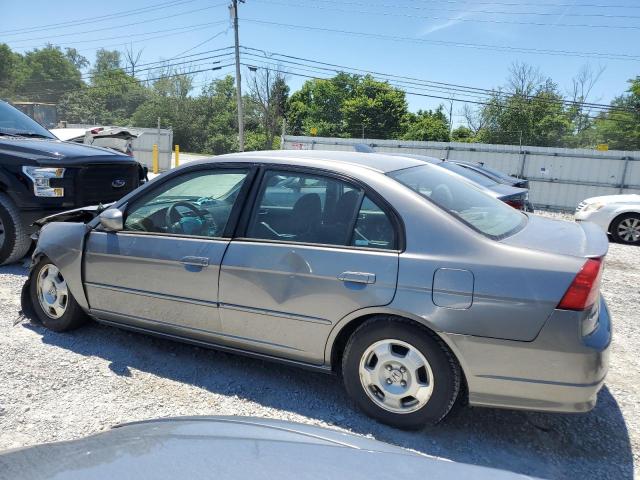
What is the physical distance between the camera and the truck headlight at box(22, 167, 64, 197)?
224 inches

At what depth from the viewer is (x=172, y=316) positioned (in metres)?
3.44

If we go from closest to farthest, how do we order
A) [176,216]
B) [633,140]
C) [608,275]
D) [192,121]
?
[176,216] → [608,275] → [633,140] → [192,121]

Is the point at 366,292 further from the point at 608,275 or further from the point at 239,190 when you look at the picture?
the point at 608,275

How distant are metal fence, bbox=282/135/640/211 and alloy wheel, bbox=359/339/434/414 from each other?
14744 mm

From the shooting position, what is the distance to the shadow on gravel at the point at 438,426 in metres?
2.67

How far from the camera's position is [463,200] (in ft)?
10.6

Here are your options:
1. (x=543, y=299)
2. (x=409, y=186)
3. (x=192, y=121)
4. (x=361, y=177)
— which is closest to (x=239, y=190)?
(x=361, y=177)

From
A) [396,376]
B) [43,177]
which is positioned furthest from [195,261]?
[43,177]

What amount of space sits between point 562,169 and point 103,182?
50.0ft

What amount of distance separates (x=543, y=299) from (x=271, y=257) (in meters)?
1.56

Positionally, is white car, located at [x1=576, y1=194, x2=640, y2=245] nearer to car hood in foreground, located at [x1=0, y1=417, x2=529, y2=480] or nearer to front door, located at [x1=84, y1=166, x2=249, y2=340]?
front door, located at [x1=84, y1=166, x2=249, y2=340]

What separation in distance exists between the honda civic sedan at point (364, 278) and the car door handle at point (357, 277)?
0.04 ft

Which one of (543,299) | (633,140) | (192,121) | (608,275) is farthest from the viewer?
(192,121)

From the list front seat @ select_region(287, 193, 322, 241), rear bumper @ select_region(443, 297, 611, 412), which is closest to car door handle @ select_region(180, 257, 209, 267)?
front seat @ select_region(287, 193, 322, 241)
